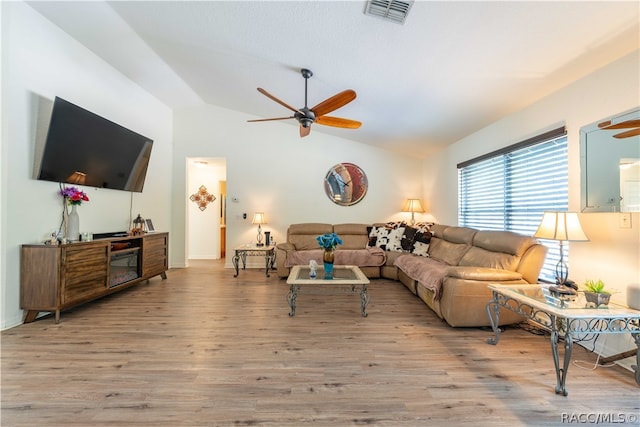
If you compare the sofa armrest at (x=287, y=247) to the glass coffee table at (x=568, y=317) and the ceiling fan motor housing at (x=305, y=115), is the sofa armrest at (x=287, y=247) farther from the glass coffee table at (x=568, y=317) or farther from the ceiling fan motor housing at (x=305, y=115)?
the glass coffee table at (x=568, y=317)

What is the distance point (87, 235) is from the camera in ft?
10.0

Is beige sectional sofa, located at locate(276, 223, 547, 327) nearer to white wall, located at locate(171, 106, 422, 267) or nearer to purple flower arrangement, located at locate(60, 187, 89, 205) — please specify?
white wall, located at locate(171, 106, 422, 267)

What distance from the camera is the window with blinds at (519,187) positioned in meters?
2.56

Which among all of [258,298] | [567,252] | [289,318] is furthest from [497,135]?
[258,298]

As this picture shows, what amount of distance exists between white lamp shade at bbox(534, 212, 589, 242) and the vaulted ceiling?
124 centimetres

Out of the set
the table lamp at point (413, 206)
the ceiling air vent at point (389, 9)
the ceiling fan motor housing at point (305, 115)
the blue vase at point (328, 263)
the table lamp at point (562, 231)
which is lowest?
the blue vase at point (328, 263)

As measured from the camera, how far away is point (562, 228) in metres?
2.02

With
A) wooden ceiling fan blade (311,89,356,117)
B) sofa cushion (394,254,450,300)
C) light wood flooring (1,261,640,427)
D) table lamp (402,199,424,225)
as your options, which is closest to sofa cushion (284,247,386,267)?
sofa cushion (394,254,450,300)

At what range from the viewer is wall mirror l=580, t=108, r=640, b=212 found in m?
1.87

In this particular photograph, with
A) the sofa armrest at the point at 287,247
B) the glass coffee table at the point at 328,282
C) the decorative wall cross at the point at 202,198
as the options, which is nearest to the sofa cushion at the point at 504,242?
the glass coffee table at the point at 328,282

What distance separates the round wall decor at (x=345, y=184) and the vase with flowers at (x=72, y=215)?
3894 mm

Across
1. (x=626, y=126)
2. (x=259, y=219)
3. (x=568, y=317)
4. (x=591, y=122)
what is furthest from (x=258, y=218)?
(x=626, y=126)

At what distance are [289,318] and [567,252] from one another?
2828 millimetres

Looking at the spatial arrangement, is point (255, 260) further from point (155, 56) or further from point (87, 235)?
point (155, 56)
